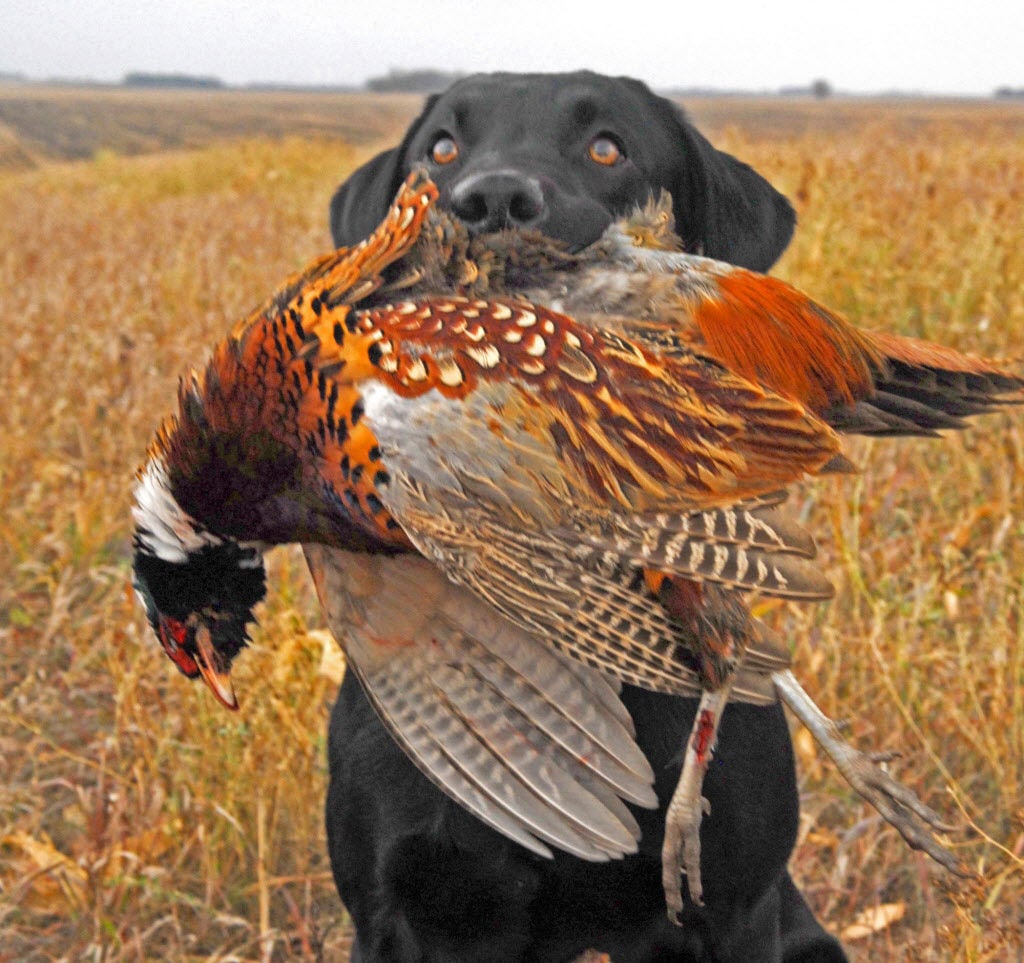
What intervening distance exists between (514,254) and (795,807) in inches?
40.0

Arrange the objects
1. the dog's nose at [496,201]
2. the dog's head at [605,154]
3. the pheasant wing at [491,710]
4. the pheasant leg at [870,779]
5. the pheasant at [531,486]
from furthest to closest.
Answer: the dog's head at [605,154], the dog's nose at [496,201], the pheasant leg at [870,779], the pheasant wing at [491,710], the pheasant at [531,486]

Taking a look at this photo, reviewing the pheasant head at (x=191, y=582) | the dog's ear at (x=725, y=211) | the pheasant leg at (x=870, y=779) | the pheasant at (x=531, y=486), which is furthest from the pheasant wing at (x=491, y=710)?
the dog's ear at (x=725, y=211)

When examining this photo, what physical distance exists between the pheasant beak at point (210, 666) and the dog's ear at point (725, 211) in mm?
1191

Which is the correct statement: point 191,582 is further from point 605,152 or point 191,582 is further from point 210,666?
point 605,152

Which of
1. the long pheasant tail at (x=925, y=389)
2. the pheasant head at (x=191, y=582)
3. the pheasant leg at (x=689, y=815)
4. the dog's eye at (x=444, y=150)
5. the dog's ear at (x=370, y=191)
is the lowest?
the pheasant leg at (x=689, y=815)

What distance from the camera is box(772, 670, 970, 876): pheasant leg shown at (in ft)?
5.59

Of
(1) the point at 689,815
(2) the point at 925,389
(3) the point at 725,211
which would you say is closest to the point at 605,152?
(3) the point at 725,211

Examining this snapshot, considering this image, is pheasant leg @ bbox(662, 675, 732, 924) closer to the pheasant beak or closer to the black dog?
the black dog

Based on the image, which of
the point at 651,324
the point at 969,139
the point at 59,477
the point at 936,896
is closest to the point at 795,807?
the point at 936,896

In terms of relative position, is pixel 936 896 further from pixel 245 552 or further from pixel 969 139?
pixel 969 139

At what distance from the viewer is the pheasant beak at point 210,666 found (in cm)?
173

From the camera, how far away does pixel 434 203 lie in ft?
5.64

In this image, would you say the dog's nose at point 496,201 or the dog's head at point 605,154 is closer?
the dog's nose at point 496,201

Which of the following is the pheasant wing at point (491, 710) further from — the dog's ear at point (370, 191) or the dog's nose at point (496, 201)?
the dog's ear at point (370, 191)
